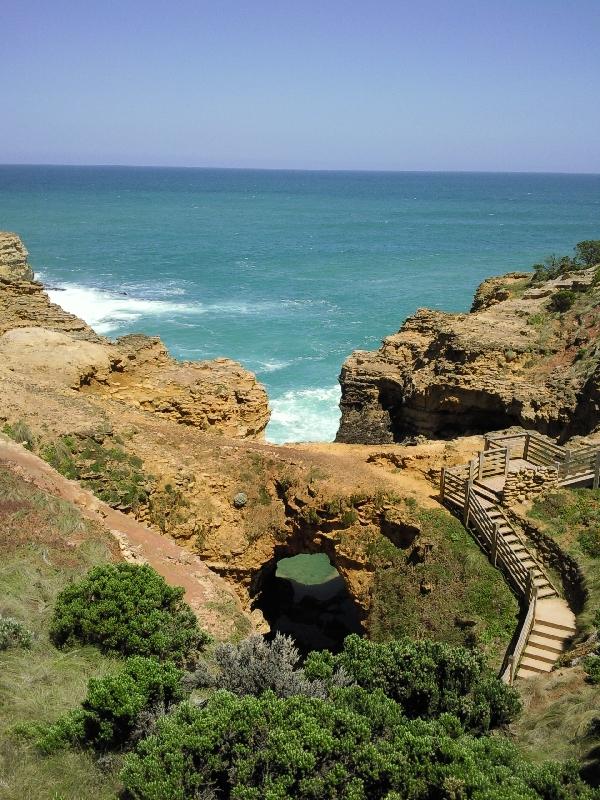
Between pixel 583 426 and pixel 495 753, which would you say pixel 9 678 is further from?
pixel 583 426

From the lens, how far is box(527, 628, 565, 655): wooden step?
17297 mm

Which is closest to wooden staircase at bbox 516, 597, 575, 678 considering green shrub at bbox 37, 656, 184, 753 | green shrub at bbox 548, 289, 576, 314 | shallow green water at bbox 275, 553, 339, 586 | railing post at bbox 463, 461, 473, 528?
railing post at bbox 463, 461, 473, 528

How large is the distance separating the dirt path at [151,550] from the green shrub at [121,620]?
2.87 meters

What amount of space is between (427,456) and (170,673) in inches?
606

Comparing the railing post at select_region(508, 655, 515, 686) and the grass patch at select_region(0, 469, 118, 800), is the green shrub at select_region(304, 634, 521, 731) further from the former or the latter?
the grass patch at select_region(0, 469, 118, 800)

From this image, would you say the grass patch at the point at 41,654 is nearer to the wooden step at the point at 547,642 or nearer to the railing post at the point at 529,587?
the wooden step at the point at 547,642

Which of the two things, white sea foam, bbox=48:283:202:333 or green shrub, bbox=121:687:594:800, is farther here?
white sea foam, bbox=48:283:202:333

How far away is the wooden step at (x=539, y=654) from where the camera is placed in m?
17.1

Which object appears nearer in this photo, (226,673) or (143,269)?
(226,673)

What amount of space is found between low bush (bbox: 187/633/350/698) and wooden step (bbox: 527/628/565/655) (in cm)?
699

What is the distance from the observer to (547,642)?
1753 centimetres

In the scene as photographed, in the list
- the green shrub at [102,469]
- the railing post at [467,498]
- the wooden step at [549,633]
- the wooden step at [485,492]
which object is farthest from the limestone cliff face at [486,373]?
the green shrub at [102,469]

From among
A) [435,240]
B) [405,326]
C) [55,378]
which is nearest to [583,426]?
[405,326]

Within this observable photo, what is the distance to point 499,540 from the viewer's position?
20703 mm
